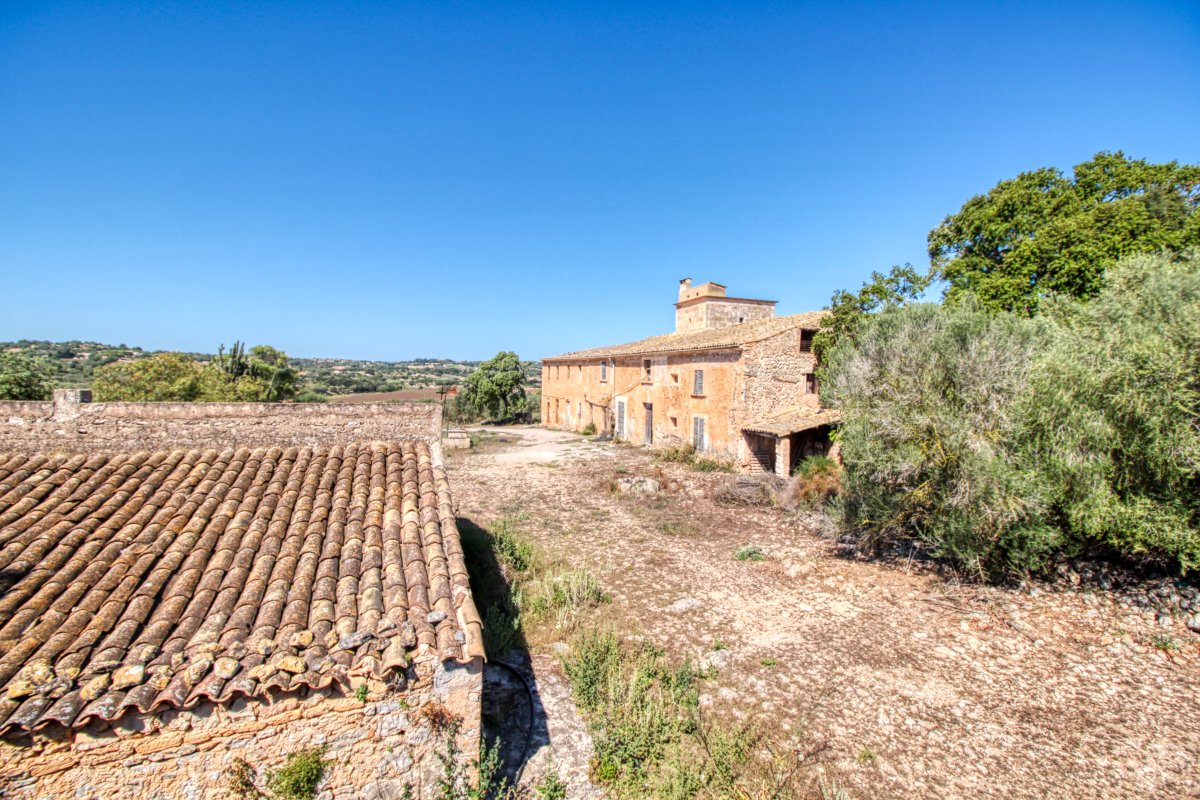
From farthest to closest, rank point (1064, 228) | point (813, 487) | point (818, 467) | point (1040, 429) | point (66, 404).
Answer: point (818, 467), point (813, 487), point (1064, 228), point (1040, 429), point (66, 404)

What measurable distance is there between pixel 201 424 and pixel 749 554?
1135 cm

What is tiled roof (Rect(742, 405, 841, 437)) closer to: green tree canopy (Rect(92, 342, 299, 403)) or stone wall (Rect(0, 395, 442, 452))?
stone wall (Rect(0, 395, 442, 452))

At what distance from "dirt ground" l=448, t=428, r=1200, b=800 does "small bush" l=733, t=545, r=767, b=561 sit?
0.28m

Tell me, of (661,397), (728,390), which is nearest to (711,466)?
(728,390)

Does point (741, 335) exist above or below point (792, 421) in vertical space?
above

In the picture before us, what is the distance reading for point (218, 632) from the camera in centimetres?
475

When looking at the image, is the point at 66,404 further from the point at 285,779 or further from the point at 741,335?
the point at 741,335

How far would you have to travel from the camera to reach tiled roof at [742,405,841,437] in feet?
65.6

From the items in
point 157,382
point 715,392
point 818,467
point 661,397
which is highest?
point 157,382

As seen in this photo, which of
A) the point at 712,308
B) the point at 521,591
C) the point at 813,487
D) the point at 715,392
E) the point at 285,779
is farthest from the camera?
the point at 712,308

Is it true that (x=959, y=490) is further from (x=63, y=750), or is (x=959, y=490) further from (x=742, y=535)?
(x=63, y=750)

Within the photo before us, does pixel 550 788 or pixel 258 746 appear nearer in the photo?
pixel 258 746

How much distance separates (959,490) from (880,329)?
4.82m

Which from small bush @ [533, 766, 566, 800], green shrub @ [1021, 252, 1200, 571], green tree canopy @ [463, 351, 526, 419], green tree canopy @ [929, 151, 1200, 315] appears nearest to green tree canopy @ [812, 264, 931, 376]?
green tree canopy @ [929, 151, 1200, 315]
